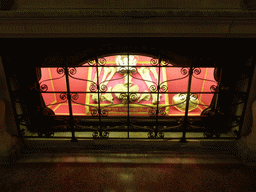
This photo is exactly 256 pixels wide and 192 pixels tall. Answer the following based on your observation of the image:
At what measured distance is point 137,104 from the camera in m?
3.02

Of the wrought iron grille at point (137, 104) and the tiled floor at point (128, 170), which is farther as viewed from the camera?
the wrought iron grille at point (137, 104)

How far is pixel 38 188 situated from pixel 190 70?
231cm

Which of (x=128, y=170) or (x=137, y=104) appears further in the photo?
(x=137, y=104)

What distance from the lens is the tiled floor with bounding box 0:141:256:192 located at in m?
2.26

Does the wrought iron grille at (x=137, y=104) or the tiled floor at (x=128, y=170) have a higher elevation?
the wrought iron grille at (x=137, y=104)

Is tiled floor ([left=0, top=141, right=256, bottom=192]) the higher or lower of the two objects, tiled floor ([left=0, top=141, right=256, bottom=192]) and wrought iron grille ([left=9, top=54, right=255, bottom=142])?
the lower

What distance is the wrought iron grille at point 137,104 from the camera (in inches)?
108

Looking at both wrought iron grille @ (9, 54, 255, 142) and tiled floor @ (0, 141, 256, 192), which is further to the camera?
wrought iron grille @ (9, 54, 255, 142)

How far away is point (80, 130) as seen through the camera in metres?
3.12

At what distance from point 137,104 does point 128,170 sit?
991mm

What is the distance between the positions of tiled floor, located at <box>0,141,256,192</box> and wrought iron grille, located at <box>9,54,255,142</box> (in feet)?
0.80

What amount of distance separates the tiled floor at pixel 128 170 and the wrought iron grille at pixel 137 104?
0.80 feet

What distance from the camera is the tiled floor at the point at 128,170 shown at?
2.26 meters

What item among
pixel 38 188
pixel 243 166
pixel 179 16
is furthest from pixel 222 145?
pixel 38 188
